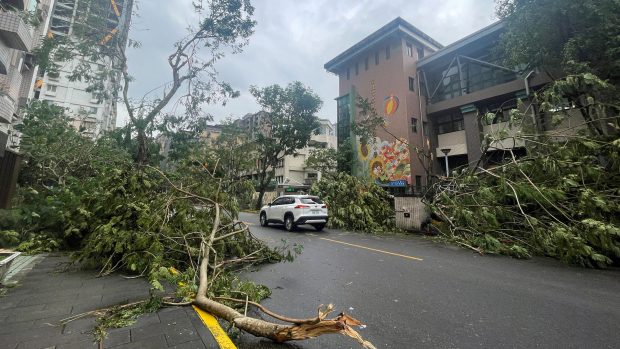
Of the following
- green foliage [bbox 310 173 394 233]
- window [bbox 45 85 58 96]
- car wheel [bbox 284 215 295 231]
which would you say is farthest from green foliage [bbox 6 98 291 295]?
window [bbox 45 85 58 96]

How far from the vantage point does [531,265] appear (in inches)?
263

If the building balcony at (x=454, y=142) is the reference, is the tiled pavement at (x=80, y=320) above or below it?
below

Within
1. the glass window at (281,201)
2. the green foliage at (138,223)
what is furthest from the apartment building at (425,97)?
the green foliage at (138,223)

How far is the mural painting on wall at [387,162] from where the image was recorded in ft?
71.8

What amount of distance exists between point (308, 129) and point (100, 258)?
73.8 ft

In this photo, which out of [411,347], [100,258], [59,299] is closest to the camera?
[411,347]

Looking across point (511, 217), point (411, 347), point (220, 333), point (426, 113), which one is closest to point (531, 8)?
point (511, 217)

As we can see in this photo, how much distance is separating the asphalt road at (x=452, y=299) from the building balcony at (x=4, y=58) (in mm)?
16819

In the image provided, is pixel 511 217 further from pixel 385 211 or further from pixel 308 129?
pixel 308 129

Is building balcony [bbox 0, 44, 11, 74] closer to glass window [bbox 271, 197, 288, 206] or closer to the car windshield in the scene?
glass window [bbox 271, 197, 288, 206]

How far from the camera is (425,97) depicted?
24031mm

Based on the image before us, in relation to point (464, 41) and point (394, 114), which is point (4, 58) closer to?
point (394, 114)

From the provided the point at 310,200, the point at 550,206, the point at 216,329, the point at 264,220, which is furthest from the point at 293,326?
the point at 264,220

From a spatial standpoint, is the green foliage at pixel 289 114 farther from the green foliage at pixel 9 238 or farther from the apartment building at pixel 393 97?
the green foliage at pixel 9 238
